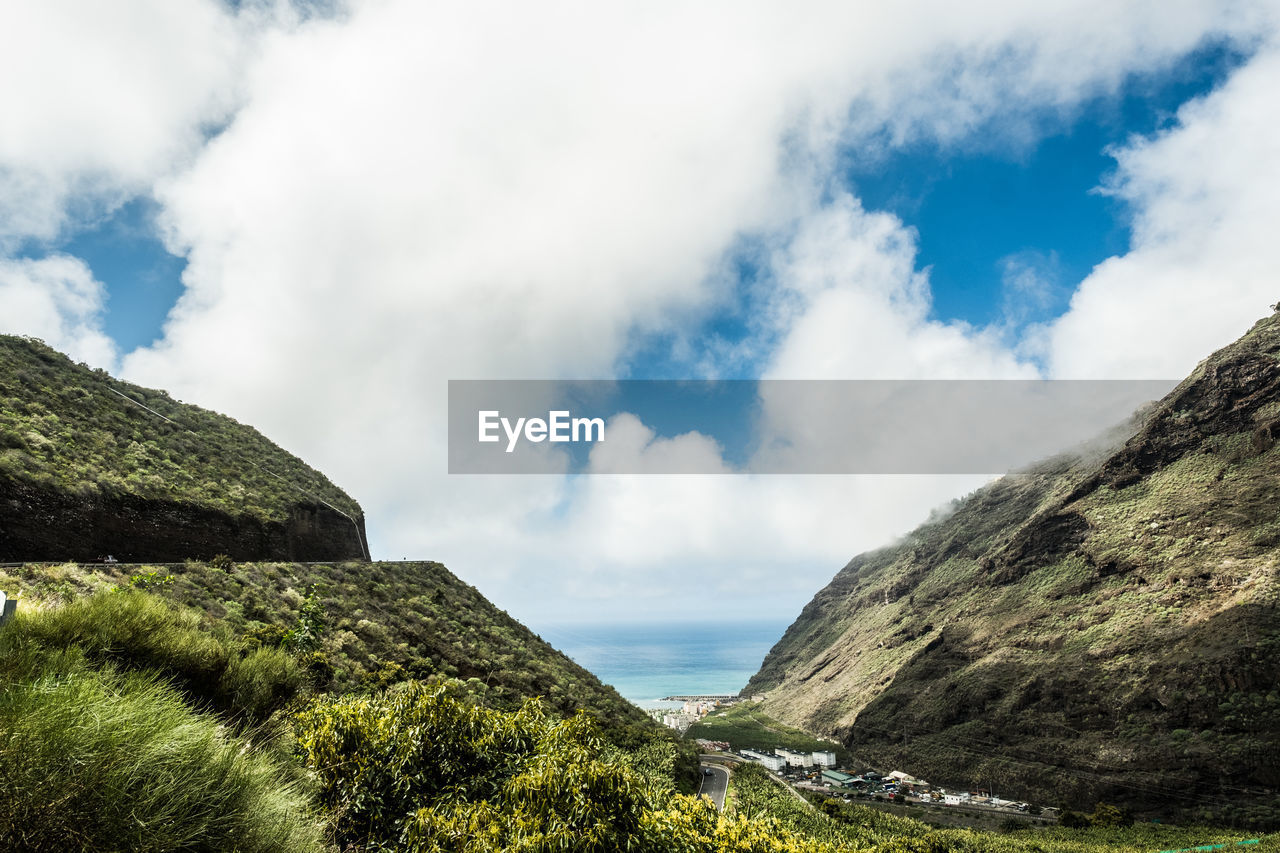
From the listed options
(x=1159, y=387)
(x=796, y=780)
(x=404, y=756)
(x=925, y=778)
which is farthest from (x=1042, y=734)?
(x=1159, y=387)

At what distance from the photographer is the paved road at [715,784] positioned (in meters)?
35.4

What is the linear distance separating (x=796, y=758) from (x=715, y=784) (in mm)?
44411

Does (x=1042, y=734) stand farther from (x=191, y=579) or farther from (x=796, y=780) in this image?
(x=191, y=579)

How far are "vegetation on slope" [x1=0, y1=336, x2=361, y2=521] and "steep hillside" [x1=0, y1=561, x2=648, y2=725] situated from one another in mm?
5074

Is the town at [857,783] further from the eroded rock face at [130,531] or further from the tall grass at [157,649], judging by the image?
the tall grass at [157,649]

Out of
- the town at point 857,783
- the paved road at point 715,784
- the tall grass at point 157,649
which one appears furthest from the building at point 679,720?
the tall grass at point 157,649

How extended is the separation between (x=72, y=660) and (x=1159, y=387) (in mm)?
181712

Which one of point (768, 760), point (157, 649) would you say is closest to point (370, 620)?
point (157, 649)

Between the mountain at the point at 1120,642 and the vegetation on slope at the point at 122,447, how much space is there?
3204 inches

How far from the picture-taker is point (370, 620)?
92.3 ft

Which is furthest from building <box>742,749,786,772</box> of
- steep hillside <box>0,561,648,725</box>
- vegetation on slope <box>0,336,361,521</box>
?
vegetation on slope <box>0,336,361,521</box>

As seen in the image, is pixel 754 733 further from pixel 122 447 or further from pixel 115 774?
pixel 115 774

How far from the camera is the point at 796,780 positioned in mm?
69188

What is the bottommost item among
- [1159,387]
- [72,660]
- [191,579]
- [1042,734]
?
[1042,734]
